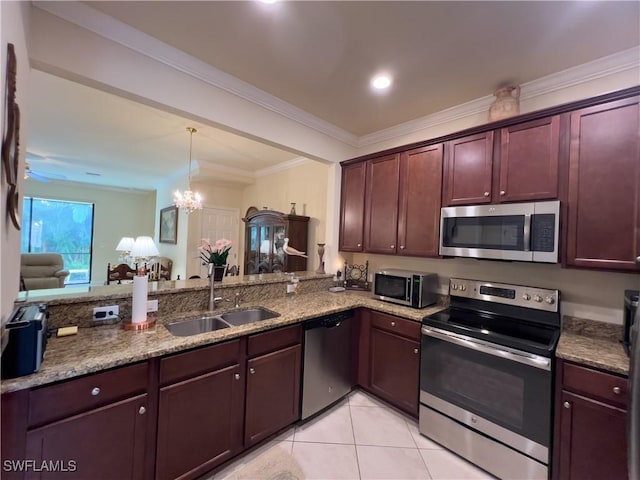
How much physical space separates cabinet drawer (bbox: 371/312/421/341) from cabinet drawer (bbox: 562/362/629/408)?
2.92 ft

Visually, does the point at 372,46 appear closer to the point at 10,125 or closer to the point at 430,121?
the point at 430,121

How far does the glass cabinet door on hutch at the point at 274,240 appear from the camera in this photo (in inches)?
154

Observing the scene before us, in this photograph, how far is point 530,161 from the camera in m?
1.94

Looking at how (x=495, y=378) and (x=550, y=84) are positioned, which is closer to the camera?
(x=495, y=378)

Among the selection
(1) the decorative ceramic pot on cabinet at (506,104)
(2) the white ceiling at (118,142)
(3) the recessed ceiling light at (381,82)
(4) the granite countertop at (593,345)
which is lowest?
(4) the granite countertop at (593,345)

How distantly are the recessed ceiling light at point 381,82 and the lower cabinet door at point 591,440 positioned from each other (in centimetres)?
241

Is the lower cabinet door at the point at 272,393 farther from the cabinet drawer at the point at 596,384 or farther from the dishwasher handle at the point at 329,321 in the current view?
the cabinet drawer at the point at 596,384

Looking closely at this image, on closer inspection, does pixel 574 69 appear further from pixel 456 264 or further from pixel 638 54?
pixel 456 264

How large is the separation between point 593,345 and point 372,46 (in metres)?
2.38

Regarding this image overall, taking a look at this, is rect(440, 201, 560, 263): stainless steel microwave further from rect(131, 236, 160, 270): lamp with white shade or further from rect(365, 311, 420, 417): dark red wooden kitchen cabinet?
rect(131, 236, 160, 270): lamp with white shade

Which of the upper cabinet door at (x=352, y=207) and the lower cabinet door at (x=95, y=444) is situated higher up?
the upper cabinet door at (x=352, y=207)

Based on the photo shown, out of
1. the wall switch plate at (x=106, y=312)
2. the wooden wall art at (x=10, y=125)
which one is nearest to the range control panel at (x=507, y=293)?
the wall switch plate at (x=106, y=312)

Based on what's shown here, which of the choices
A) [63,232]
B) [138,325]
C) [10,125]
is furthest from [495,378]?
[63,232]

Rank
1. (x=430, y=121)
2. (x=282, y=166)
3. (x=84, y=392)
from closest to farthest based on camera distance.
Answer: (x=84, y=392)
(x=430, y=121)
(x=282, y=166)
